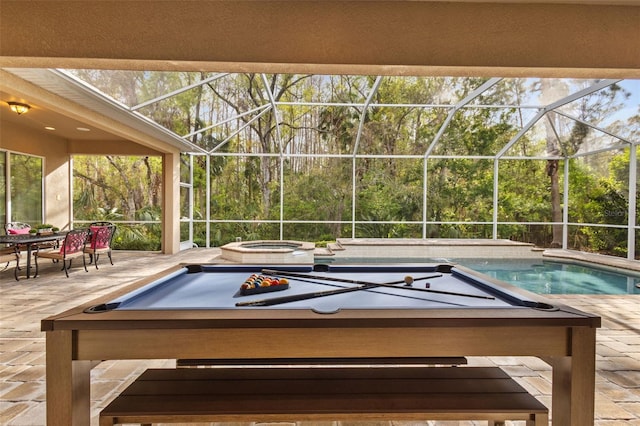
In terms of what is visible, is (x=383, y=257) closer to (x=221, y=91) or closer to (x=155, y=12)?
(x=221, y=91)

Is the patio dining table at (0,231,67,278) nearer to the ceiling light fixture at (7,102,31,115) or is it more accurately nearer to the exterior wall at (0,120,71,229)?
the ceiling light fixture at (7,102,31,115)

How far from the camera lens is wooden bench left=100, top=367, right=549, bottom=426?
1.65 m

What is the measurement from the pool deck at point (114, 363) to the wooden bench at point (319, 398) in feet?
2.11

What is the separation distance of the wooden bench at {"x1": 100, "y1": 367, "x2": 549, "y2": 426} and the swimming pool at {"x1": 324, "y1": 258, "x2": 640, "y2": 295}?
4.04 meters

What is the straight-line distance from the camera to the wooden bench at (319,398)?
5.40 feet

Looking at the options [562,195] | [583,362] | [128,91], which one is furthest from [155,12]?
[562,195]

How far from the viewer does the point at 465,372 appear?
6.52 ft

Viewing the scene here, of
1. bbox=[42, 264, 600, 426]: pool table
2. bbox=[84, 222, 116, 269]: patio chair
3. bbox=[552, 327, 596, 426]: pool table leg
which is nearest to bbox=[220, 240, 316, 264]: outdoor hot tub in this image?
bbox=[84, 222, 116, 269]: patio chair

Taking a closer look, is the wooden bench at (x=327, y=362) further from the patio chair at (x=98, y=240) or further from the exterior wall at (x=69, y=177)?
the exterior wall at (x=69, y=177)

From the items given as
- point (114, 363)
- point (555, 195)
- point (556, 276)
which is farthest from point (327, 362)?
point (555, 195)

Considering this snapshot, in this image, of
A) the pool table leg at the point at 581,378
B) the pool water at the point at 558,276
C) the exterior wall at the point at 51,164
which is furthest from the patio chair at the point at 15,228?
the pool water at the point at 558,276

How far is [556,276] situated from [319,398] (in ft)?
26.4

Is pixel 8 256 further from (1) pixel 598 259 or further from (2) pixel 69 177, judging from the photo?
(1) pixel 598 259

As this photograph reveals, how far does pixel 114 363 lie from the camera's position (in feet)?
10.4
